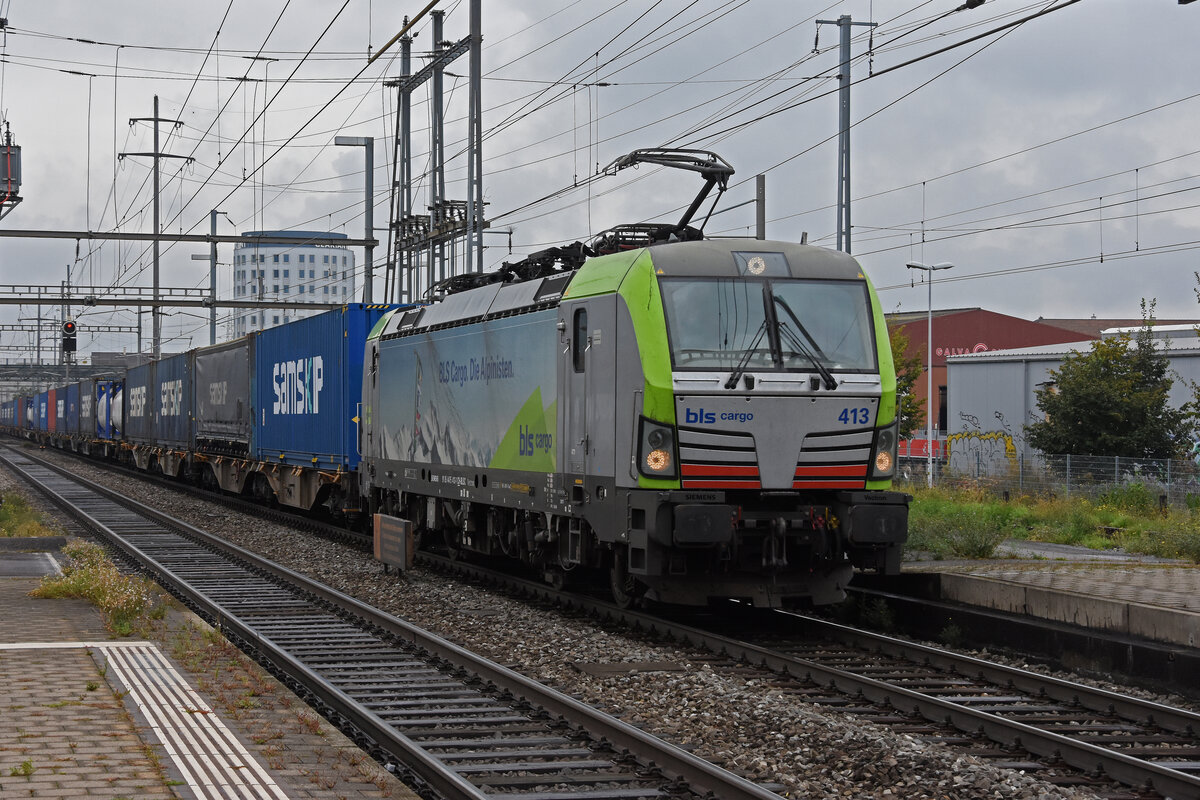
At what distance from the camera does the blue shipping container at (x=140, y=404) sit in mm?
42875

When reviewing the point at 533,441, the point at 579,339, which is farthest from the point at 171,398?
the point at 579,339

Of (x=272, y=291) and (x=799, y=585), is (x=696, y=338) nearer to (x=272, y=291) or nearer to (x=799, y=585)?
(x=799, y=585)

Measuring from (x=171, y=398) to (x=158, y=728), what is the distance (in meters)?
33.1

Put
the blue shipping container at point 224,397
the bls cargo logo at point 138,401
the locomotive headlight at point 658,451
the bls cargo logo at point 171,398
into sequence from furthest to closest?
the bls cargo logo at point 138,401, the bls cargo logo at point 171,398, the blue shipping container at point 224,397, the locomotive headlight at point 658,451

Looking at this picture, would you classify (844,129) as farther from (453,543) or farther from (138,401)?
(138,401)

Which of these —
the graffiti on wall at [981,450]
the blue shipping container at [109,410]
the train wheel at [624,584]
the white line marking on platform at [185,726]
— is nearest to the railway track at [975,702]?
the train wheel at [624,584]

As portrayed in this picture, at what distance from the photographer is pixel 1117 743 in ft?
27.2

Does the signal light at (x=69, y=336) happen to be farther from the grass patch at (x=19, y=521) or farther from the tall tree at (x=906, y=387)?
the tall tree at (x=906, y=387)

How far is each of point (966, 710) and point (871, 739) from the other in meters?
0.99

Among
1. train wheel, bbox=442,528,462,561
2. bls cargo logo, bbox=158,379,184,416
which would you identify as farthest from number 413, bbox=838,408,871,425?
bls cargo logo, bbox=158,379,184,416

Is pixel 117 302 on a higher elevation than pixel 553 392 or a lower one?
higher

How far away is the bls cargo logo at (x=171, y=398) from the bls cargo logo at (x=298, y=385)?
1098 cm

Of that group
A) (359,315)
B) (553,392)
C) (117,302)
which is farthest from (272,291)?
(553,392)

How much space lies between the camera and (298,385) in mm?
25531
